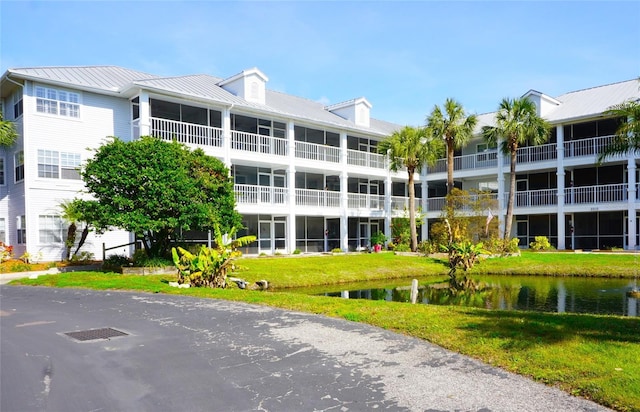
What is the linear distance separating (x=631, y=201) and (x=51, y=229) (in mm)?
32032

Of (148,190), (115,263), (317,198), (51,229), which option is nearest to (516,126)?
(317,198)

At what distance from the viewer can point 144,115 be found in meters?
24.5

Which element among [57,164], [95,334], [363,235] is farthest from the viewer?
[363,235]

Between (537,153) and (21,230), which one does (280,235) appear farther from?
(537,153)

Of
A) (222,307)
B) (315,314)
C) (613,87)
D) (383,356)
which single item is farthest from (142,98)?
(613,87)

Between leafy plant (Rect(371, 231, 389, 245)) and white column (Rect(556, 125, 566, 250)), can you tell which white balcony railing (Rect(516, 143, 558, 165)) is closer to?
white column (Rect(556, 125, 566, 250))

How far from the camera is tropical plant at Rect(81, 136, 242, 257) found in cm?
1848

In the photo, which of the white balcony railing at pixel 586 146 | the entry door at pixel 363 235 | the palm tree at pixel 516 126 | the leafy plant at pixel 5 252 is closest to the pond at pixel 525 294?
the palm tree at pixel 516 126

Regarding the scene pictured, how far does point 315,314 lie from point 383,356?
12.1ft

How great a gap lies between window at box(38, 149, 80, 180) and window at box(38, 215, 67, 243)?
2.04 metres

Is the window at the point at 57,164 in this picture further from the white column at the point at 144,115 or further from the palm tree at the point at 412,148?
the palm tree at the point at 412,148

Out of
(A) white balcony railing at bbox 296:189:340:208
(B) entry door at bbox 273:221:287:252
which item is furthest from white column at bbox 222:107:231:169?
(B) entry door at bbox 273:221:287:252

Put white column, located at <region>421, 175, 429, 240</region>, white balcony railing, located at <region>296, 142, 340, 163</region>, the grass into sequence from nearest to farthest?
the grass < white balcony railing, located at <region>296, 142, 340, 163</region> < white column, located at <region>421, 175, 429, 240</region>

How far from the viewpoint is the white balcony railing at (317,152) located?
32562mm
